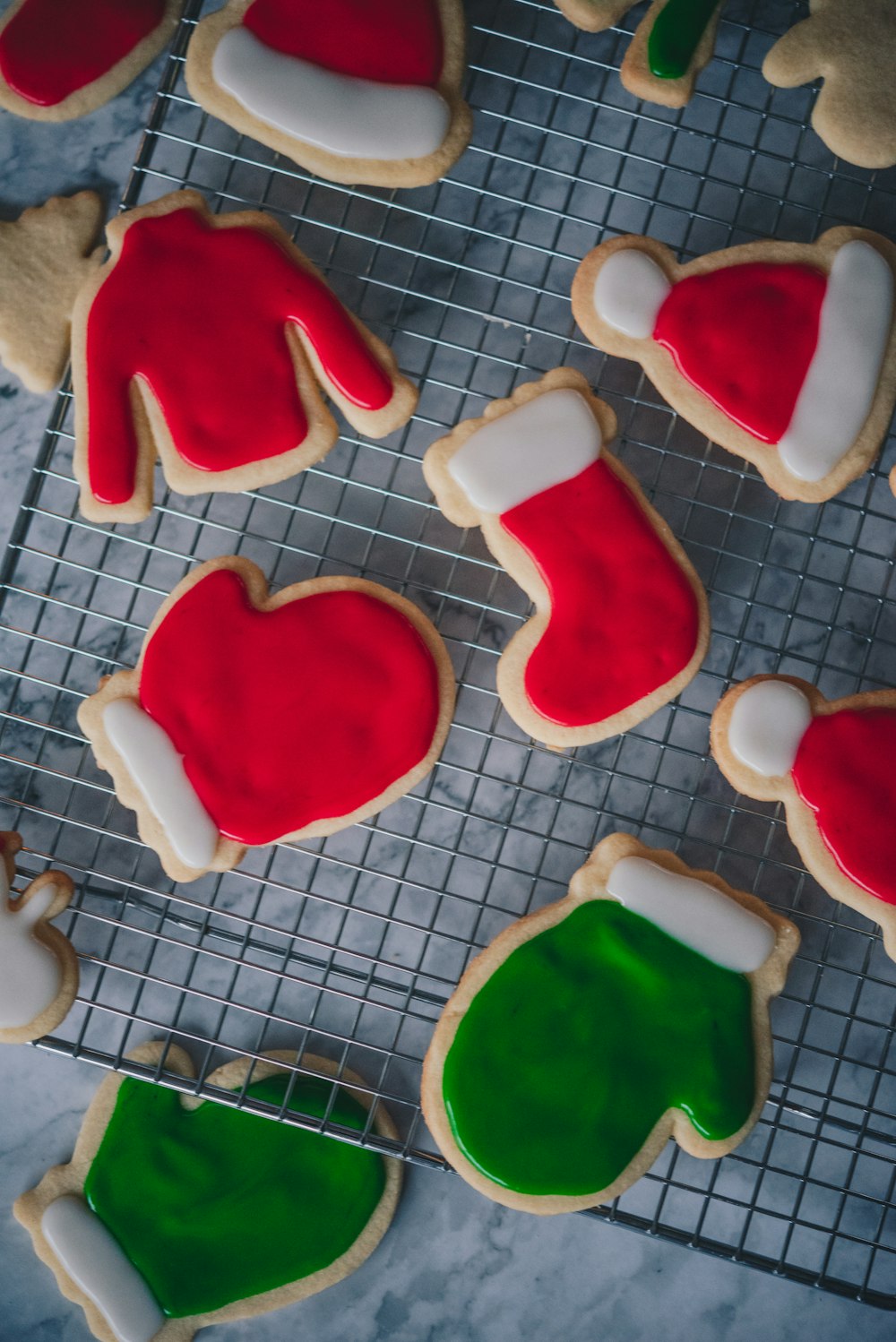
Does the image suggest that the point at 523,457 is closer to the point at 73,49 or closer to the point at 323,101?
the point at 323,101

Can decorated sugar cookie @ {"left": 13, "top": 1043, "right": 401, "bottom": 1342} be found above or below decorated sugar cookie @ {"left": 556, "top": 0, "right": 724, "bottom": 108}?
below

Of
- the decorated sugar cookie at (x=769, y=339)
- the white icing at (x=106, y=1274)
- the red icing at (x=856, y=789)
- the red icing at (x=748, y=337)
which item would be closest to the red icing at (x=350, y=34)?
the decorated sugar cookie at (x=769, y=339)

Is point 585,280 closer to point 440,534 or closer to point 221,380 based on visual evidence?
point 440,534

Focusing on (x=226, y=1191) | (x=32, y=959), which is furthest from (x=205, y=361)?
(x=226, y=1191)

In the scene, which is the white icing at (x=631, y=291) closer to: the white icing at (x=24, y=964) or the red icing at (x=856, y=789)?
the red icing at (x=856, y=789)

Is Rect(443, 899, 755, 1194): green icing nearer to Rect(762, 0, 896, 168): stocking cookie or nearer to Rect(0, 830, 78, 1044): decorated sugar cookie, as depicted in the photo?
Rect(0, 830, 78, 1044): decorated sugar cookie

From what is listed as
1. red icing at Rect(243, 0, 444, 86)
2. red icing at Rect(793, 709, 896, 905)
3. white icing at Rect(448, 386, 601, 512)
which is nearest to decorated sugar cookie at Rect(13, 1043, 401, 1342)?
red icing at Rect(793, 709, 896, 905)

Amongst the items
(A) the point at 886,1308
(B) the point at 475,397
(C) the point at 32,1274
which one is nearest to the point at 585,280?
(B) the point at 475,397
